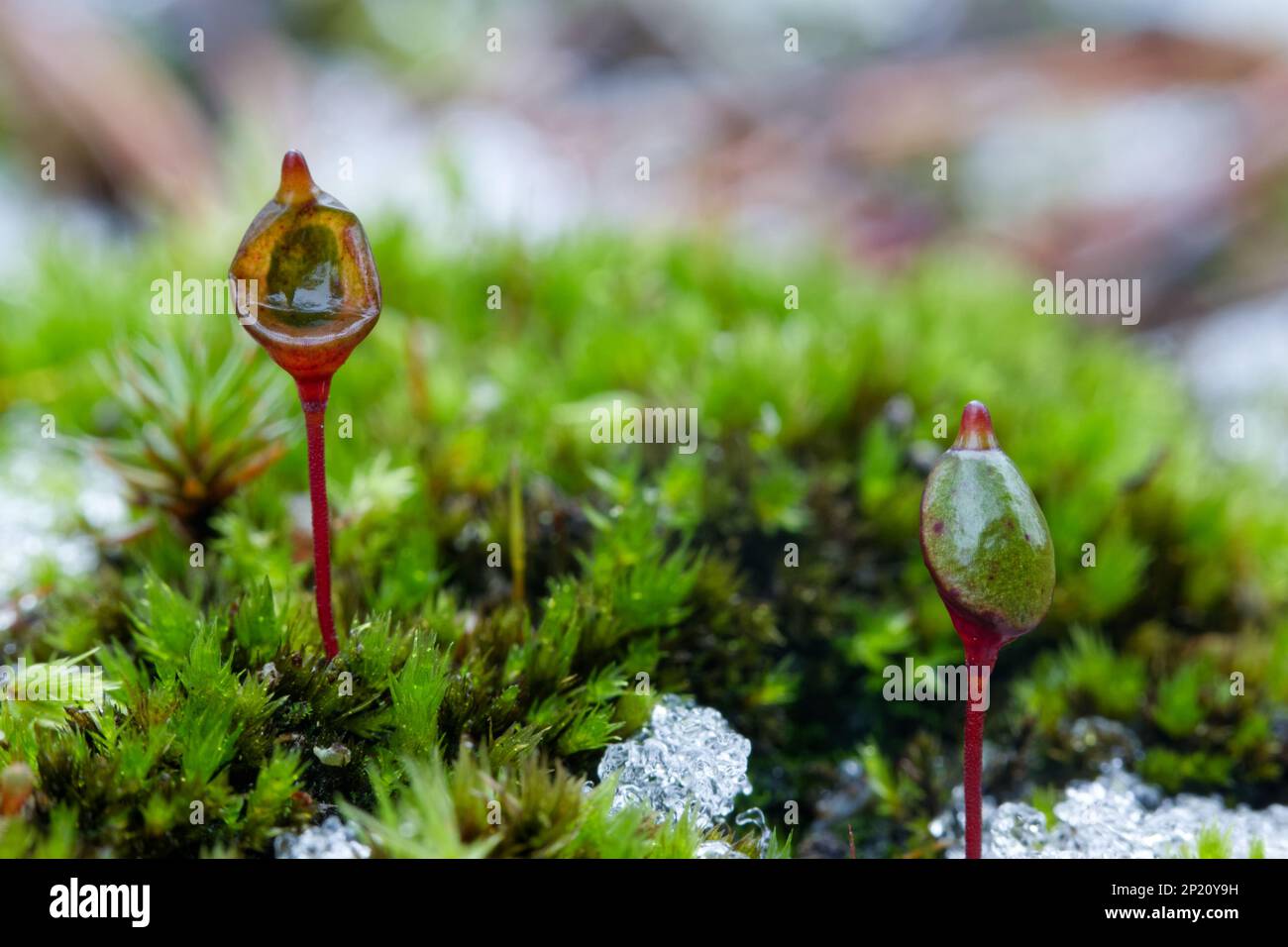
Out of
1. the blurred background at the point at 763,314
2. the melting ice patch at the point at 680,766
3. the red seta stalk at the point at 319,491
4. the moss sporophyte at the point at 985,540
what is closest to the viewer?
the moss sporophyte at the point at 985,540

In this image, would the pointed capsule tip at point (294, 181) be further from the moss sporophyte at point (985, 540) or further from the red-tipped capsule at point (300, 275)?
the moss sporophyte at point (985, 540)

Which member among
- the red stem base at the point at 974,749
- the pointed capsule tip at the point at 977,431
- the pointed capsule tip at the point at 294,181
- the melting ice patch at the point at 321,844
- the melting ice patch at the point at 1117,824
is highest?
the pointed capsule tip at the point at 294,181

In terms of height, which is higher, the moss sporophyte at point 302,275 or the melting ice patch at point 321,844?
the moss sporophyte at point 302,275

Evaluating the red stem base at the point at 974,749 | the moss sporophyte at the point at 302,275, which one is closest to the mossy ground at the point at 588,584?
the red stem base at the point at 974,749

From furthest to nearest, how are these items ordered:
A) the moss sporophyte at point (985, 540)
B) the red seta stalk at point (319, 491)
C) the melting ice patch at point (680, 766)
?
the melting ice patch at point (680, 766) → the red seta stalk at point (319, 491) → the moss sporophyte at point (985, 540)

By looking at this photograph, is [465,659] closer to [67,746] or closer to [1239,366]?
[67,746]

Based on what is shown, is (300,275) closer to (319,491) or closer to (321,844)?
(319,491)

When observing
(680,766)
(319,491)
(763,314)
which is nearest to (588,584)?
(680,766)
